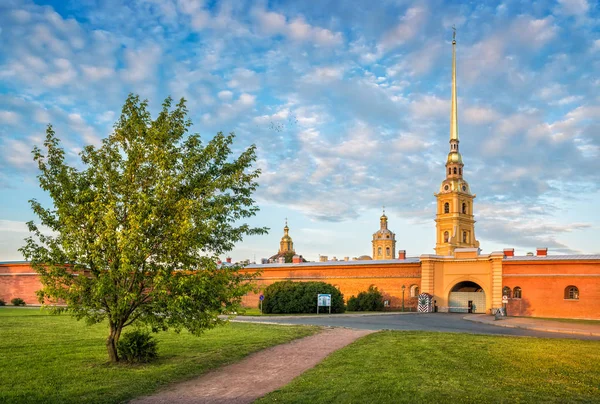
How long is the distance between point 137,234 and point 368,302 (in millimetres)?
36356

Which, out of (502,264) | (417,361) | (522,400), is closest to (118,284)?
(417,361)

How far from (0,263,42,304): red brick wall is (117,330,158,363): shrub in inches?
1731

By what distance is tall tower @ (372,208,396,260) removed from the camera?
385ft

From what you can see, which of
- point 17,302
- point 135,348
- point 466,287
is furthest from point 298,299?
point 17,302

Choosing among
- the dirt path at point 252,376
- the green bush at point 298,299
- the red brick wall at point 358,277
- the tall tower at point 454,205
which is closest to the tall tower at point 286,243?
the tall tower at point 454,205

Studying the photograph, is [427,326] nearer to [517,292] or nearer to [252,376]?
[252,376]

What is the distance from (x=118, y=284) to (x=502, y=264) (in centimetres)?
3544

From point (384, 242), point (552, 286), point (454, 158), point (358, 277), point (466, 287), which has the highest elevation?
point (454, 158)

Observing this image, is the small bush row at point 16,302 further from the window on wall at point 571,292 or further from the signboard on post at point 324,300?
the window on wall at point 571,292

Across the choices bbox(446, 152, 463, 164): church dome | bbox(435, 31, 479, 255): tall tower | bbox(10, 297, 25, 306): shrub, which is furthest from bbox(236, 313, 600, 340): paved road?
bbox(446, 152, 463, 164): church dome

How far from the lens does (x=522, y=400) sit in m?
10.2

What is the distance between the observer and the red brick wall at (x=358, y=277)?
47.0m

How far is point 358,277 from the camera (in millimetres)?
49719

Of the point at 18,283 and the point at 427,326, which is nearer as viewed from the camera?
the point at 427,326
